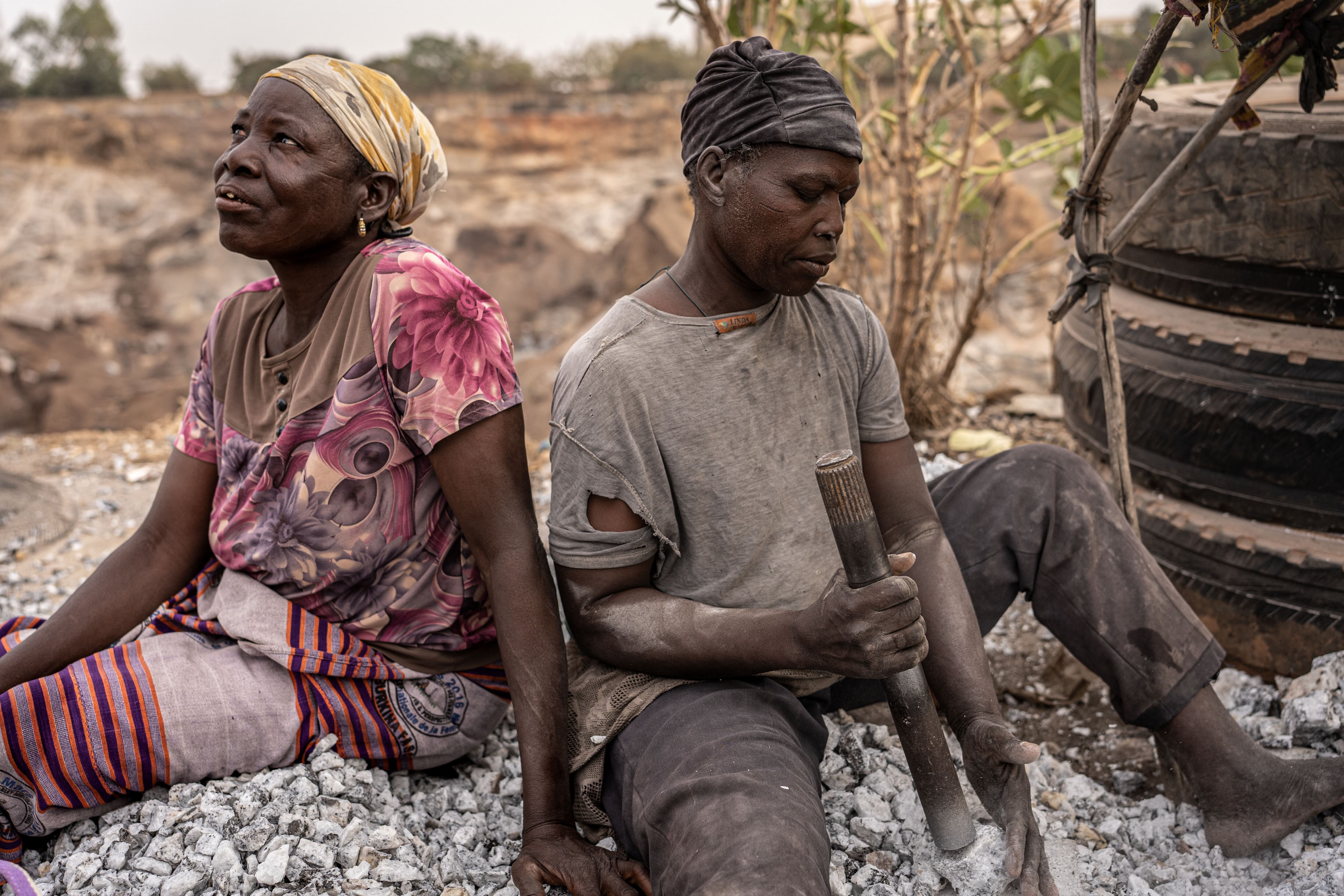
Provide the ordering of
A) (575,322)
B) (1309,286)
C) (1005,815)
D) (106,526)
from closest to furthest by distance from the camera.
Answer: (1005,815), (1309,286), (106,526), (575,322)

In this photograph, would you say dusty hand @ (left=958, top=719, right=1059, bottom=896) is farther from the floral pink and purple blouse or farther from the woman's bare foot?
the floral pink and purple blouse

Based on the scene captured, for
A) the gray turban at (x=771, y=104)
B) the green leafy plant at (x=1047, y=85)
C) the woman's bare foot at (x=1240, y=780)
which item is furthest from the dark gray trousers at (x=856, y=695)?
the green leafy plant at (x=1047, y=85)

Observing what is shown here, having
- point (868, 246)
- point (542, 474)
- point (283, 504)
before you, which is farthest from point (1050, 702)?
point (868, 246)

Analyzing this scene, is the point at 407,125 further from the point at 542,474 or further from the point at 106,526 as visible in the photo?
the point at 106,526

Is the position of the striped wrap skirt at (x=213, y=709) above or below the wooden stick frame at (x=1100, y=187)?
below

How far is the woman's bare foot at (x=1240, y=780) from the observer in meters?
1.76

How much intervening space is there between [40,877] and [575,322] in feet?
27.0

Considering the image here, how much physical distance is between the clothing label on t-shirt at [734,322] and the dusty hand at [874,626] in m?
0.56

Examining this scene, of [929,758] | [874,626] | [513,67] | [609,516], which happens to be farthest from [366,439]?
[513,67]

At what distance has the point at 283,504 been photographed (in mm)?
1992

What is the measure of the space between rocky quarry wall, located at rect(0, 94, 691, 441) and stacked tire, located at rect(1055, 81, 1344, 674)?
686cm

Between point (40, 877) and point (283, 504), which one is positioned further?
point (283, 504)

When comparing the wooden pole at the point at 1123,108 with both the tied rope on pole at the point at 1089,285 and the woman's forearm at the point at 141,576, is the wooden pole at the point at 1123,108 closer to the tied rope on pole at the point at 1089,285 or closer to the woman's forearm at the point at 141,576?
the tied rope on pole at the point at 1089,285

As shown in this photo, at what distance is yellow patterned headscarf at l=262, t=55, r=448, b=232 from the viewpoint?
1.92 metres
